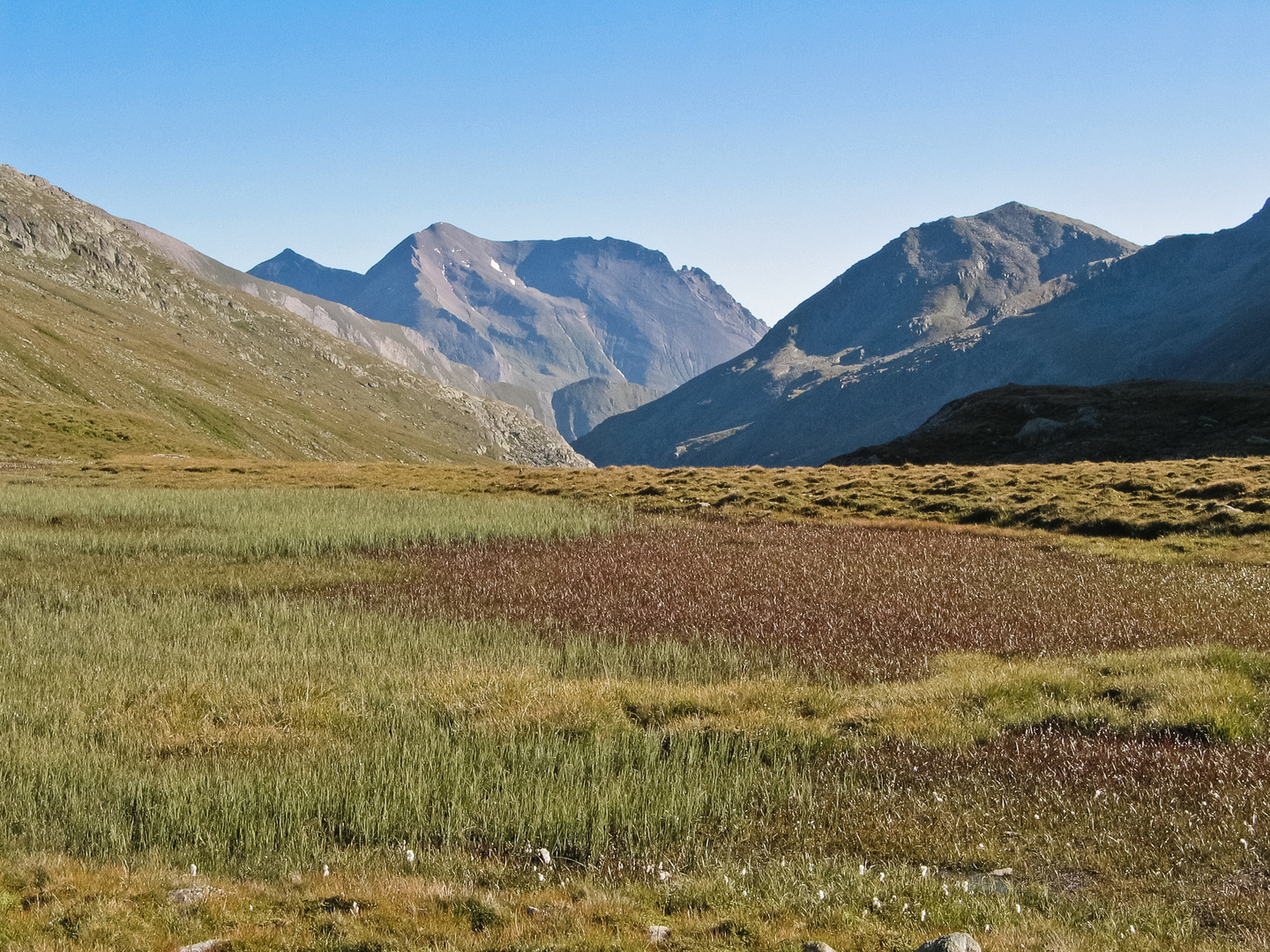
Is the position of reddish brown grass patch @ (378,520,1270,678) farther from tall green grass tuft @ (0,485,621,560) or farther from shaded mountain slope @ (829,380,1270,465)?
shaded mountain slope @ (829,380,1270,465)

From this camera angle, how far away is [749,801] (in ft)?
30.0

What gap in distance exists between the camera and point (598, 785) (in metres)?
9.12

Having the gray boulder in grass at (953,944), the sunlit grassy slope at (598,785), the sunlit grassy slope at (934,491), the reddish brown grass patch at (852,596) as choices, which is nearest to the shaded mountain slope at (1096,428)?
the sunlit grassy slope at (934,491)

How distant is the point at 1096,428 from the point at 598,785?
69812 mm

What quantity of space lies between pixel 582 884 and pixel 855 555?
20464mm

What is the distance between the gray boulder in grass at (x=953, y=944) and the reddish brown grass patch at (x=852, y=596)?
8.72 meters

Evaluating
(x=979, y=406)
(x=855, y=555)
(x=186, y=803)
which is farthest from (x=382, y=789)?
(x=979, y=406)

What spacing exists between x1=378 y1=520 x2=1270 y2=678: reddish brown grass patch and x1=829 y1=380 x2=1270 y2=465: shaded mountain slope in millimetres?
41161

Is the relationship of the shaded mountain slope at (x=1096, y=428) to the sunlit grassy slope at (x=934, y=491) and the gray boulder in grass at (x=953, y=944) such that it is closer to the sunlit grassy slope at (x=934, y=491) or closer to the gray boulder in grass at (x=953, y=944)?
the sunlit grassy slope at (x=934, y=491)

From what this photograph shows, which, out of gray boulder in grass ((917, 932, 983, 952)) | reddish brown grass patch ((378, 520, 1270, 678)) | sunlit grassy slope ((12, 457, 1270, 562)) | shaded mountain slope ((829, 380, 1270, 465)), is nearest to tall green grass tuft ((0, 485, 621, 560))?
reddish brown grass patch ((378, 520, 1270, 678))

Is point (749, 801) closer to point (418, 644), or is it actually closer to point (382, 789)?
point (382, 789)

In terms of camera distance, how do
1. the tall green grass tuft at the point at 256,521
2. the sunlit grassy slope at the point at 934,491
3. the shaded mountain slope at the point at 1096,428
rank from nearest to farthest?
1. the tall green grass tuft at the point at 256,521
2. the sunlit grassy slope at the point at 934,491
3. the shaded mountain slope at the point at 1096,428

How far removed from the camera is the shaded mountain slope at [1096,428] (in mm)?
61344

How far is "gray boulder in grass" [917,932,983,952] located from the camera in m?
5.41
